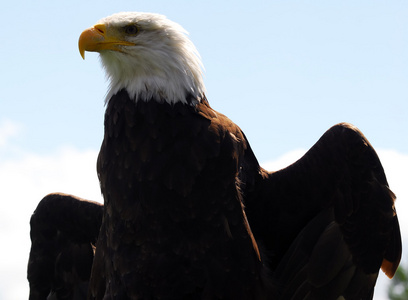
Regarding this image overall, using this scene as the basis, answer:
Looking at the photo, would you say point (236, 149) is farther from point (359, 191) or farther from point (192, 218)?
point (359, 191)

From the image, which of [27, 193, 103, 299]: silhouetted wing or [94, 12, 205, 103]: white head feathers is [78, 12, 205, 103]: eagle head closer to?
[94, 12, 205, 103]: white head feathers

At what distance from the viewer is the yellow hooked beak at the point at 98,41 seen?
5898mm

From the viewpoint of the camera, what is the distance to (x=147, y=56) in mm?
5777

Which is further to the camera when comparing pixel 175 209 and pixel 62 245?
pixel 62 245

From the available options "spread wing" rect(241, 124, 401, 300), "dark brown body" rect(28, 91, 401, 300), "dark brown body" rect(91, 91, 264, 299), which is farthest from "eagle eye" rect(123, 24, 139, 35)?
"spread wing" rect(241, 124, 401, 300)

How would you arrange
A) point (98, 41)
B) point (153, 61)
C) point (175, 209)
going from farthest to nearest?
point (98, 41) → point (153, 61) → point (175, 209)

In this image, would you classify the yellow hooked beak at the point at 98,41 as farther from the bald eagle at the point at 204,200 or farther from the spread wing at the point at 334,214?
the spread wing at the point at 334,214

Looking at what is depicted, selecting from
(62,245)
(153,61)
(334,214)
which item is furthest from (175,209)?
(62,245)

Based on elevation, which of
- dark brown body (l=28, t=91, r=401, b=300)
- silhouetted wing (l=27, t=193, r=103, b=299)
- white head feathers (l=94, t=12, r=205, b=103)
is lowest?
silhouetted wing (l=27, t=193, r=103, b=299)

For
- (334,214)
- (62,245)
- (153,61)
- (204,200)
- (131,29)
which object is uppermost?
(131,29)

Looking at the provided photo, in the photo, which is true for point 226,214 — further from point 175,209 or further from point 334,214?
point 334,214

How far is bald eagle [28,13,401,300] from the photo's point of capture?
5.40 m

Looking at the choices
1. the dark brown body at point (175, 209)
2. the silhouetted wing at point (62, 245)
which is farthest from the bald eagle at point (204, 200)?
the silhouetted wing at point (62, 245)

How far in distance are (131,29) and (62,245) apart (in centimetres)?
253
